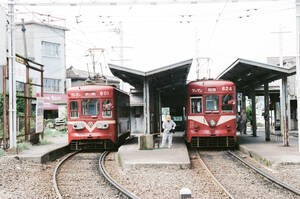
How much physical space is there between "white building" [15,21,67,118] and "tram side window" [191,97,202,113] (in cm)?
1846

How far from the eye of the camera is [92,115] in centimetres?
1505

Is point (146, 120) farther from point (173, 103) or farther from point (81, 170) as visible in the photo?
point (173, 103)

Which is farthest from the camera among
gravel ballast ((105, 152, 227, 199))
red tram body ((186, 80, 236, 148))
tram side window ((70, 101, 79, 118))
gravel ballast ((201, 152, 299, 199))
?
tram side window ((70, 101, 79, 118))

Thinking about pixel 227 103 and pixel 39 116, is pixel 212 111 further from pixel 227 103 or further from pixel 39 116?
pixel 39 116

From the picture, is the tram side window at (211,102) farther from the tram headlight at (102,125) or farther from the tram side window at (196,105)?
the tram headlight at (102,125)

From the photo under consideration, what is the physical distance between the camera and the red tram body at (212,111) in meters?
14.7

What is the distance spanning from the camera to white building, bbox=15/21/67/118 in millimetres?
32062

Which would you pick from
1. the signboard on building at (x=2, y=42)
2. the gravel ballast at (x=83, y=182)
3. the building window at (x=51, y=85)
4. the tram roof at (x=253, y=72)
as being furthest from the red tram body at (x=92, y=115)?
the building window at (x=51, y=85)

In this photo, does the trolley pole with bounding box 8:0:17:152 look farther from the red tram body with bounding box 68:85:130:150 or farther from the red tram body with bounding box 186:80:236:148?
the red tram body with bounding box 186:80:236:148

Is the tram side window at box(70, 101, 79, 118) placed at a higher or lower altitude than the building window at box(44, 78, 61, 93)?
lower

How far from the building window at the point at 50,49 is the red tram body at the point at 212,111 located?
69.4 feet

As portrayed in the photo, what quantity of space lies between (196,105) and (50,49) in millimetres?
21819

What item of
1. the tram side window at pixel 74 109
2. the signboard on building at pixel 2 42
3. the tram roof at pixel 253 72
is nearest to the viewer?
the signboard on building at pixel 2 42

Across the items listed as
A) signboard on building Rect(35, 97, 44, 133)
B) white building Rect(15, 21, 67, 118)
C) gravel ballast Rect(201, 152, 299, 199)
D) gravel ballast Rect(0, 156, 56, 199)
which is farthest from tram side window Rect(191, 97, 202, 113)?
white building Rect(15, 21, 67, 118)
